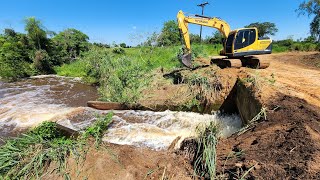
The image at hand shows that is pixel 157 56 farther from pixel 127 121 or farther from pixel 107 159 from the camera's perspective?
pixel 107 159

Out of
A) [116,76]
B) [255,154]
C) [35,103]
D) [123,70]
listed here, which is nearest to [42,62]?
[35,103]

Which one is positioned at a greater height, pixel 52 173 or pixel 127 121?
pixel 52 173

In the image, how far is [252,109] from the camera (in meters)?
6.09

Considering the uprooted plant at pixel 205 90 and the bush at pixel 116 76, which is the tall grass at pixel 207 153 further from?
the bush at pixel 116 76

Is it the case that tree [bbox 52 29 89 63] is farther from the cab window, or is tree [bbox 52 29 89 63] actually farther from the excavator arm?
the cab window

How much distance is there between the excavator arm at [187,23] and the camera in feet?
30.8

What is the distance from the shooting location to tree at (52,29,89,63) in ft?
90.5

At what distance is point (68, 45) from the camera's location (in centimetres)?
2922

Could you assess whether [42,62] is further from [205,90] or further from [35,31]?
[205,90]

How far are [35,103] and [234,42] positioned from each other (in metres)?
9.71

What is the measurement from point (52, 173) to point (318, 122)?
4697 millimetres

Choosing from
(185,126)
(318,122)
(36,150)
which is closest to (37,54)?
(185,126)

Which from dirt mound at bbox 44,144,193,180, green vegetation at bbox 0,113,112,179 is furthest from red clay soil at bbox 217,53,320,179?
green vegetation at bbox 0,113,112,179

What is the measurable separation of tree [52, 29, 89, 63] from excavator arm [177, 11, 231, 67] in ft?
68.0
